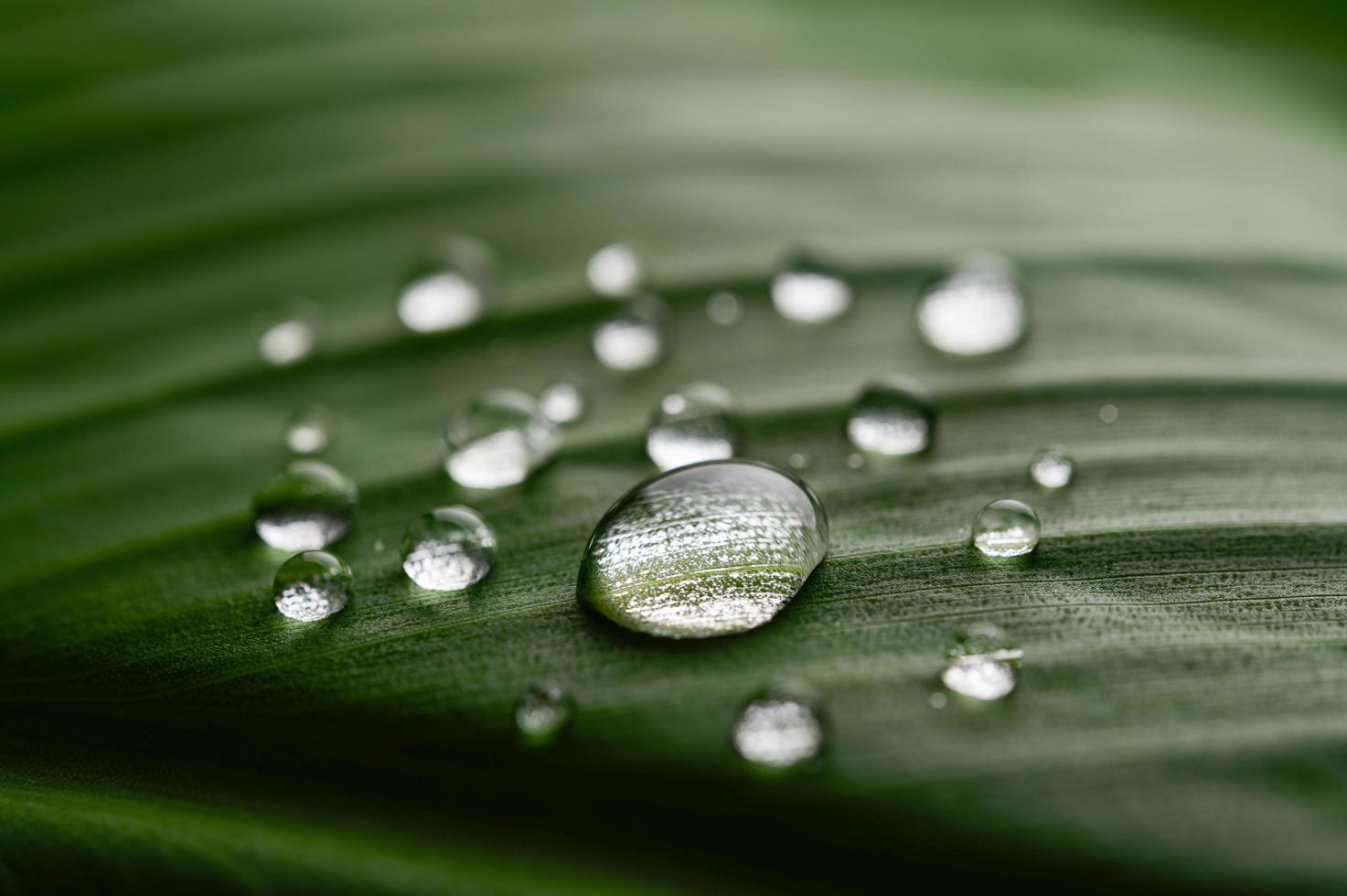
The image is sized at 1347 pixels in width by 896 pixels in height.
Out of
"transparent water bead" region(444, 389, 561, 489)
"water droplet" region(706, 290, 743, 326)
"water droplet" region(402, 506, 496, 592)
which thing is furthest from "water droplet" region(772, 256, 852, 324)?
"water droplet" region(402, 506, 496, 592)

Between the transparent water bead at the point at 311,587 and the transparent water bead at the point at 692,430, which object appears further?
the transparent water bead at the point at 692,430

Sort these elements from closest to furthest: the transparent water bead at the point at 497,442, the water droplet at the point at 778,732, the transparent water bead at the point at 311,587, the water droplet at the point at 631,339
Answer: the water droplet at the point at 778,732 → the transparent water bead at the point at 311,587 → the transparent water bead at the point at 497,442 → the water droplet at the point at 631,339

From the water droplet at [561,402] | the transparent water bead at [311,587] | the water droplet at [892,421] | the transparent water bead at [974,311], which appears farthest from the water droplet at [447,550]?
the transparent water bead at [974,311]

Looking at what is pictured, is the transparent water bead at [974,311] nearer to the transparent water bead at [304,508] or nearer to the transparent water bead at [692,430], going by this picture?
the transparent water bead at [692,430]

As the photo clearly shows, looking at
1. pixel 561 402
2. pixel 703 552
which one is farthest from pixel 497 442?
pixel 703 552

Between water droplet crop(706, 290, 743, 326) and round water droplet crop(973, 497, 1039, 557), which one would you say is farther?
water droplet crop(706, 290, 743, 326)

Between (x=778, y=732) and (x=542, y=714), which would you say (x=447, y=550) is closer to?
(x=542, y=714)

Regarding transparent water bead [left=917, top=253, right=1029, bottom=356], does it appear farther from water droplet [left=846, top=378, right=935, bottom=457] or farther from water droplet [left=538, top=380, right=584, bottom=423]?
water droplet [left=538, top=380, right=584, bottom=423]

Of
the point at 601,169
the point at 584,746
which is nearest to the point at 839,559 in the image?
the point at 584,746

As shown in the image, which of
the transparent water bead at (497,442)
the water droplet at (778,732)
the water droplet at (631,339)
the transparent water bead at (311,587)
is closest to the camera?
the water droplet at (778,732)
